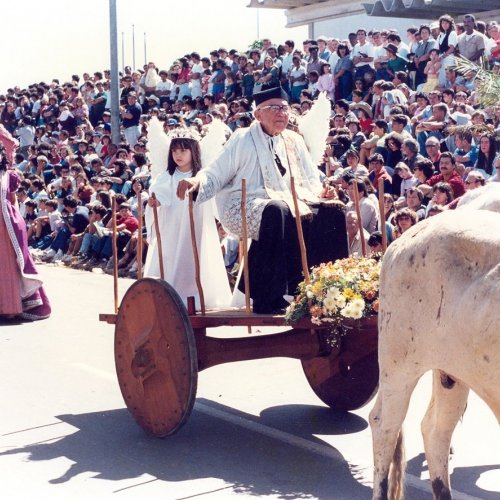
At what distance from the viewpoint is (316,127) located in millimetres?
8047

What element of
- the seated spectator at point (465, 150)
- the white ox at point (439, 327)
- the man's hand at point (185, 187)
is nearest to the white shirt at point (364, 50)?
the seated spectator at point (465, 150)

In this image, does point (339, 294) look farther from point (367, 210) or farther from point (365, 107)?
point (365, 107)

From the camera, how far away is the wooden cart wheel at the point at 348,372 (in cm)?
678

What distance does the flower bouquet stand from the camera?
6.00 metres

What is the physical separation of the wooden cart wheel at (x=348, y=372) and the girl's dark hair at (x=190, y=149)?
196 cm

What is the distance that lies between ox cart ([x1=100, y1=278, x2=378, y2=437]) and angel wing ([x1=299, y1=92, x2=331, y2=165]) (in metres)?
1.65

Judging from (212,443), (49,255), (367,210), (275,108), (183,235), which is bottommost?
(49,255)

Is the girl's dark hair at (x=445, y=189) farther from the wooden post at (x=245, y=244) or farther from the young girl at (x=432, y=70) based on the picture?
the young girl at (x=432, y=70)

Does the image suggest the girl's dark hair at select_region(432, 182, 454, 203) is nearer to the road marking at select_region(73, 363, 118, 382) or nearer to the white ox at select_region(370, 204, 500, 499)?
the road marking at select_region(73, 363, 118, 382)

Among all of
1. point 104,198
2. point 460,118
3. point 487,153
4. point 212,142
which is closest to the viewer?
point 212,142

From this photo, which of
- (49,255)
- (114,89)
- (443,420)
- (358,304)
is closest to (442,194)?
(358,304)

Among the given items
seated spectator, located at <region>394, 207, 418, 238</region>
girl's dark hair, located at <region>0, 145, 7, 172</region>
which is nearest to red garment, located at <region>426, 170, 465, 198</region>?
seated spectator, located at <region>394, 207, 418, 238</region>

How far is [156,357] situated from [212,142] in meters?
2.48

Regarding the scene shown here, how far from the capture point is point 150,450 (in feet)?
21.9
